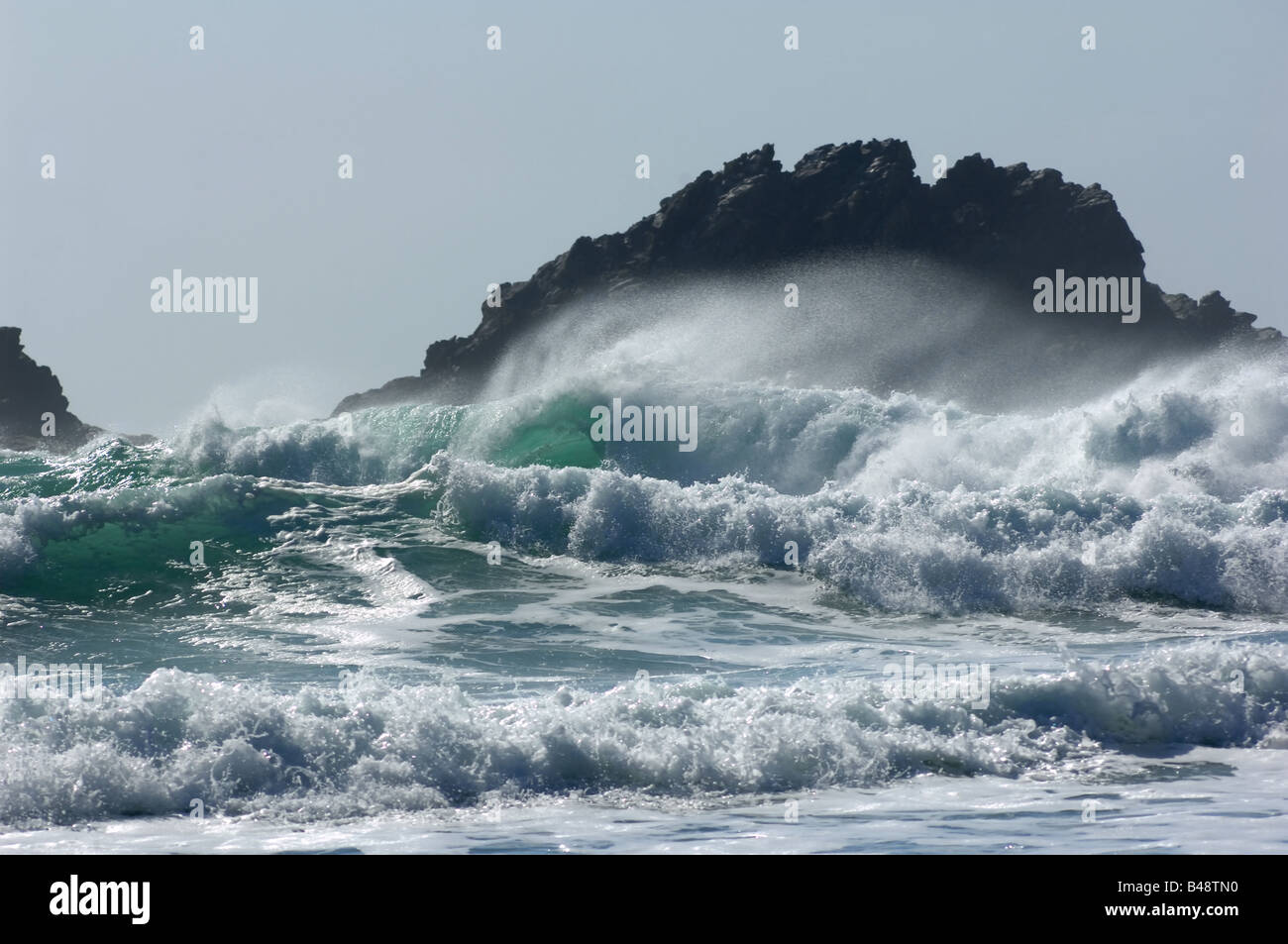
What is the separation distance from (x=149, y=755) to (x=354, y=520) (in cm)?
1145

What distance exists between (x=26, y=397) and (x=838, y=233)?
38.1 metres

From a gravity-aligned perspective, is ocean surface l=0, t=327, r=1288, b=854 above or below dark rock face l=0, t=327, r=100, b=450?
below

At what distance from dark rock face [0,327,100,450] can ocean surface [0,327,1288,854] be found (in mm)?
33437

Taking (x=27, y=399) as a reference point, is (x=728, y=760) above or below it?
below

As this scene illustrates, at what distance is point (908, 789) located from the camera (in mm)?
9141

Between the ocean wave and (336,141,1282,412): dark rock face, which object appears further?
(336,141,1282,412): dark rock face

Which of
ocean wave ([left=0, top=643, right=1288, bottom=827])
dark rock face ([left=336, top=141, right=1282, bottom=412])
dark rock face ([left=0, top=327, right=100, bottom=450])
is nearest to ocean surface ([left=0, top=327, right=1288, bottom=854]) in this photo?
ocean wave ([left=0, top=643, right=1288, bottom=827])

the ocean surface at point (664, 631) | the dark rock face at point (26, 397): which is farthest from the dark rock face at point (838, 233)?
the ocean surface at point (664, 631)

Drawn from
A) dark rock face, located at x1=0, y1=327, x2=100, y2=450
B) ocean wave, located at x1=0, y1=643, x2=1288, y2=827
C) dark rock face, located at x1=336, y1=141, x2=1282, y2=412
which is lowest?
ocean wave, located at x1=0, y1=643, x2=1288, y2=827

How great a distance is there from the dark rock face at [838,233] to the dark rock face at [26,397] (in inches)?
542

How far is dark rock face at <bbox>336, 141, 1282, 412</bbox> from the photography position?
2603 inches

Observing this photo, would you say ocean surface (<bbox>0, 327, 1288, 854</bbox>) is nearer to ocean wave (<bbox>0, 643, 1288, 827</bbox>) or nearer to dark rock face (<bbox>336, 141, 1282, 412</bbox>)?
ocean wave (<bbox>0, 643, 1288, 827</bbox>)

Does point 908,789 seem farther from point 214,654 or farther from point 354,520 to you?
point 354,520
